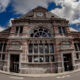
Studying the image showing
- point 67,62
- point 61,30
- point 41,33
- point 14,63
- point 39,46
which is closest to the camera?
point 14,63

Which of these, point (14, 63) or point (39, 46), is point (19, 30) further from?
point (14, 63)

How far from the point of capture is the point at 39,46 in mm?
14141

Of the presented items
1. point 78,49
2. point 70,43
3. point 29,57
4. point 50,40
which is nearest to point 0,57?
point 29,57

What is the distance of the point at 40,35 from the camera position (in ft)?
48.8

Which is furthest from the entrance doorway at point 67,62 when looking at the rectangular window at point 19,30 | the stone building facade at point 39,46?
the rectangular window at point 19,30

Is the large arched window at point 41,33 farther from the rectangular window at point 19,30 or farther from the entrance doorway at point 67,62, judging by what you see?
the entrance doorway at point 67,62

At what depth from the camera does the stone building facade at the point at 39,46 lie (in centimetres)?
1291

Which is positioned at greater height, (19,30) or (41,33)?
(19,30)

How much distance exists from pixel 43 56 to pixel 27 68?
11.1 feet

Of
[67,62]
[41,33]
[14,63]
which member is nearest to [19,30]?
[41,33]

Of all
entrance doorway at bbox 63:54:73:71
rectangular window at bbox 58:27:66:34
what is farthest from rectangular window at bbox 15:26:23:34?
entrance doorway at bbox 63:54:73:71

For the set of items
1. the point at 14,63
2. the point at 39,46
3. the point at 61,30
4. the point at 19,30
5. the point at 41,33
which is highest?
the point at 19,30

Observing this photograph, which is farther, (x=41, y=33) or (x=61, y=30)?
(x=41, y=33)

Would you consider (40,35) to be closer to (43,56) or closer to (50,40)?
(50,40)
